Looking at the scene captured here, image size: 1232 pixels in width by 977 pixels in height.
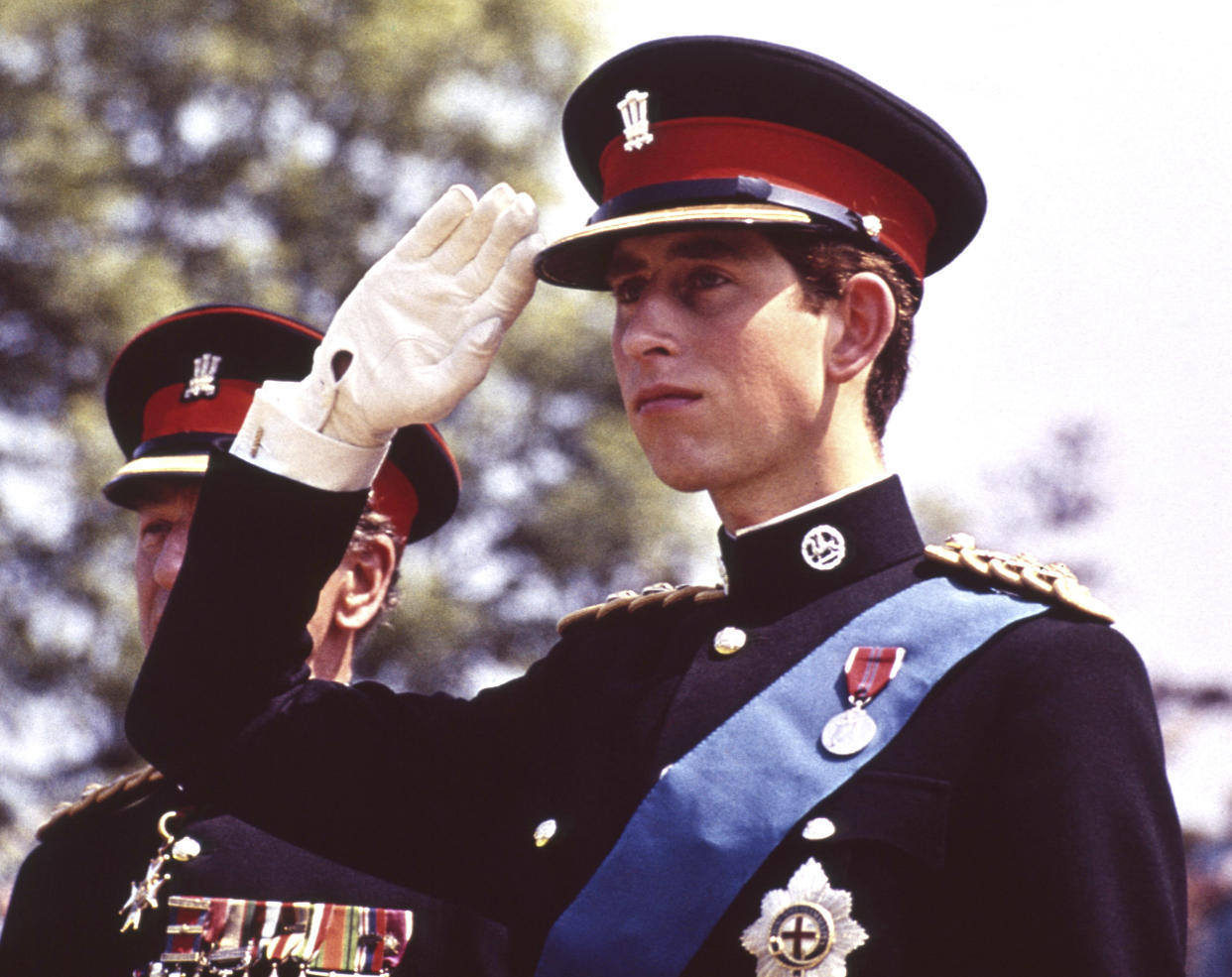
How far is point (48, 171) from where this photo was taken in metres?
12.4

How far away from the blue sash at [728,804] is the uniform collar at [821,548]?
0.54ft

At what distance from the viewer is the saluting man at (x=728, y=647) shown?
8.36ft

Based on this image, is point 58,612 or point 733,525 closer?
point 733,525

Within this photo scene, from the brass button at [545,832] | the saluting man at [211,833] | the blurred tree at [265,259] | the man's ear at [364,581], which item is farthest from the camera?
the blurred tree at [265,259]

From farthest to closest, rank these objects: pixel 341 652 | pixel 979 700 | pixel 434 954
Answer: pixel 341 652
pixel 434 954
pixel 979 700

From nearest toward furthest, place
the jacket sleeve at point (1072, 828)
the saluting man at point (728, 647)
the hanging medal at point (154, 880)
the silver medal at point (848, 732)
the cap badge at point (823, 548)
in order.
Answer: the jacket sleeve at point (1072, 828) < the saluting man at point (728, 647) < the silver medal at point (848, 732) < the cap badge at point (823, 548) < the hanging medal at point (154, 880)

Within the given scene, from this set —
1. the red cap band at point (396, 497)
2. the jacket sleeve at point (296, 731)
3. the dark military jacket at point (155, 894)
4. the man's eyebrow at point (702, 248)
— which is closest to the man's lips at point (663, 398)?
the man's eyebrow at point (702, 248)

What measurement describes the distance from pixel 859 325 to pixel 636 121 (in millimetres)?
Result: 503

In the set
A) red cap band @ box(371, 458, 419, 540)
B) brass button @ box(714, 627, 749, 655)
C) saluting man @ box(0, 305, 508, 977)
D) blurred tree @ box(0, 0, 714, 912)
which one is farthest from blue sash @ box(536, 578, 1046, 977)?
blurred tree @ box(0, 0, 714, 912)

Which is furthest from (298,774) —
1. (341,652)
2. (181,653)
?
(341,652)

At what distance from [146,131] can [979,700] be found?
11.3 m

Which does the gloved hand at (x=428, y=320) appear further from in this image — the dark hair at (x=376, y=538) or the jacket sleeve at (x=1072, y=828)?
the dark hair at (x=376, y=538)

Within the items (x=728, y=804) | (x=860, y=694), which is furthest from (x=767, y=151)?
(x=728, y=804)

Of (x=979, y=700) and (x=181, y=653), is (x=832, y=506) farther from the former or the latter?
(x=181, y=653)
